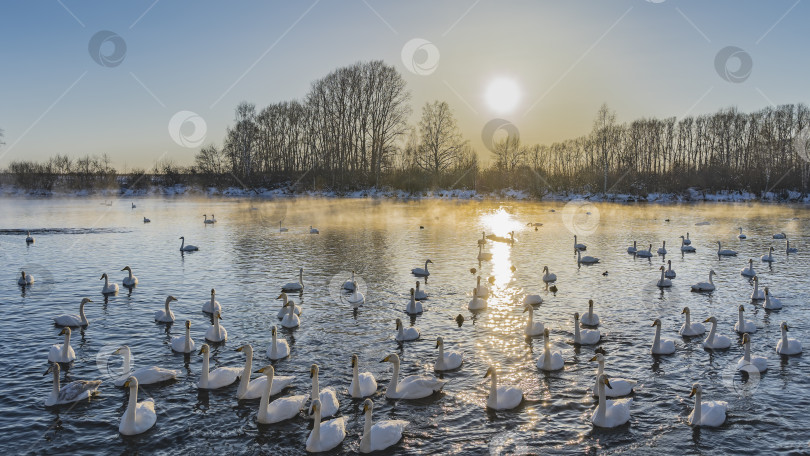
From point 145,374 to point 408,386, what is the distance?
18.4ft

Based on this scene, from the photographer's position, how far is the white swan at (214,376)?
11.2 m

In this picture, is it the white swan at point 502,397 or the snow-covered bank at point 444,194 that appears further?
the snow-covered bank at point 444,194

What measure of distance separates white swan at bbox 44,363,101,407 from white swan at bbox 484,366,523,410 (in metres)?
8.06

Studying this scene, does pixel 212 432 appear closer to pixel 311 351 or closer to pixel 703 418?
pixel 311 351

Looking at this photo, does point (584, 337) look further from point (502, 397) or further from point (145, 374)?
point (145, 374)

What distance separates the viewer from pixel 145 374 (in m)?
11.3

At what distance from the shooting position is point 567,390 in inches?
445

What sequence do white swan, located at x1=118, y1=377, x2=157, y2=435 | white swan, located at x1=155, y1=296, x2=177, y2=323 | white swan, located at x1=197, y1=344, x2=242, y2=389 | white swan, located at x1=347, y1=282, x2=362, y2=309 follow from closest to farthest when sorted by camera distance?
white swan, located at x1=118, y1=377, x2=157, y2=435
white swan, located at x1=197, y1=344, x2=242, y2=389
white swan, located at x1=155, y1=296, x2=177, y2=323
white swan, located at x1=347, y1=282, x2=362, y2=309

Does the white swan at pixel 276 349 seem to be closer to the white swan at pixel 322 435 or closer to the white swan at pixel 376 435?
the white swan at pixel 322 435

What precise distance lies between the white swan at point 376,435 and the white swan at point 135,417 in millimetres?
3910

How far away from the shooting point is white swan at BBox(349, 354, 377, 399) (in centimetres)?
1076

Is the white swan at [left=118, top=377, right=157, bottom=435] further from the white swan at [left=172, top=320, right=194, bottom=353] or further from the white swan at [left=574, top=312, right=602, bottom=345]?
the white swan at [left=574, top=312, right=602, bottom=345]

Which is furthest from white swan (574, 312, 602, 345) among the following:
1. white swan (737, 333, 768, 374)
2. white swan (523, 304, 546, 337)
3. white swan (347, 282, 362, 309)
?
white swan (347, 282, 362, 309)

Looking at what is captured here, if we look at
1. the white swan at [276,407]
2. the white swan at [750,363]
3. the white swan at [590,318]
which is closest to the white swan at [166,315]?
the white swan at [276,407]
